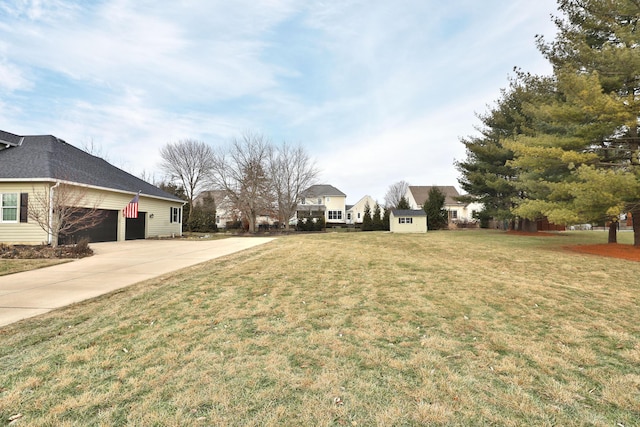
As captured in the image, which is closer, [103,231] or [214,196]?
[103,231]

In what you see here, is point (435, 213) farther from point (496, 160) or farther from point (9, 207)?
point (9, 207)

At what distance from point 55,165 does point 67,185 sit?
2036 mm

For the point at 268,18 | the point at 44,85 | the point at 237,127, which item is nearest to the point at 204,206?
the point at 237,127

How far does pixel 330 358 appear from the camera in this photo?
110 inches

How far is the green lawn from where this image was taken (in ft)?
6.56

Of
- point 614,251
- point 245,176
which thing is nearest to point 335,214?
point 245,176

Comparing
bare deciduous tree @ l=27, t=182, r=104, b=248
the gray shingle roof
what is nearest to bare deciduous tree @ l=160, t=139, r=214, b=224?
the gray shingle roof

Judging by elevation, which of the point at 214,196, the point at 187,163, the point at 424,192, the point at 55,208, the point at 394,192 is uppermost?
the point at 187,163

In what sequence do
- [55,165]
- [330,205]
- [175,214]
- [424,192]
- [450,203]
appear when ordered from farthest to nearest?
[330,205]
[424,192]
[450,203]
[175,214]
[55,165]

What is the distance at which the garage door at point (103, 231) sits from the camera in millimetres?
14344

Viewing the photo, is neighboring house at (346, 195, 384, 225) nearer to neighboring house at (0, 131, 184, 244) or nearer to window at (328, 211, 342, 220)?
window at (328, 211, 342, 220)

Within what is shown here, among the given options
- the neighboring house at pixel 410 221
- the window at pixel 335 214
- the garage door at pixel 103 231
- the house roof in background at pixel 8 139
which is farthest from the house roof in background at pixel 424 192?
the house roof in background at pixel 8 139

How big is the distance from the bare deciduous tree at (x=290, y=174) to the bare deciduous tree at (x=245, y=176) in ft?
8.05

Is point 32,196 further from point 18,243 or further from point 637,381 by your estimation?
point 637,381
